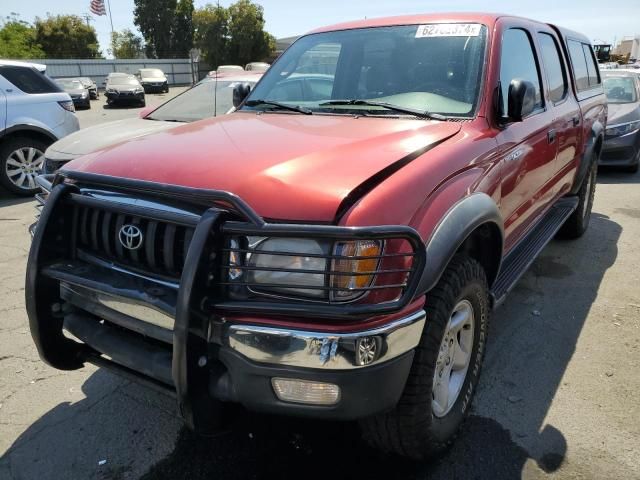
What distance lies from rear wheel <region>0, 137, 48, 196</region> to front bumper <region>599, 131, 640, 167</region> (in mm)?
8619

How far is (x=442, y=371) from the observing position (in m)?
2.36

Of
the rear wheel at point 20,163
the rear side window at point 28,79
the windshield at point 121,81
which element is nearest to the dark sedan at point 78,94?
the windshield at point 121,81

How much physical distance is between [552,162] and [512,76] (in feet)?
3.02

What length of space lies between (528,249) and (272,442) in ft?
7.41

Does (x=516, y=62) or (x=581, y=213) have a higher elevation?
(x=516, y=62)

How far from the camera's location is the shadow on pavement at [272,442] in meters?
2.33

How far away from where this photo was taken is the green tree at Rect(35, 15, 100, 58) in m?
48.9

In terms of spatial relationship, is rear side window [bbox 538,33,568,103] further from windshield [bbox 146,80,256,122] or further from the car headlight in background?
the car headlight in background

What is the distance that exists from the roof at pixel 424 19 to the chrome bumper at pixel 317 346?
7.01ft

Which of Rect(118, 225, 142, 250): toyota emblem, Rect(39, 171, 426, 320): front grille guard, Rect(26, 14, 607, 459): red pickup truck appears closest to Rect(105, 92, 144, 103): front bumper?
Rect(26, 14, 607, 459): red pickup truck

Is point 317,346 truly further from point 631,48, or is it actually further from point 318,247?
point 631,48

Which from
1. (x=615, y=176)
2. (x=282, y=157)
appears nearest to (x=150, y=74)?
(x=615, y=176)

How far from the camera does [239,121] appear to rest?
299 cm

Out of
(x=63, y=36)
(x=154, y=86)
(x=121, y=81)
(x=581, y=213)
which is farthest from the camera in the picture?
(x=63, y=36)
